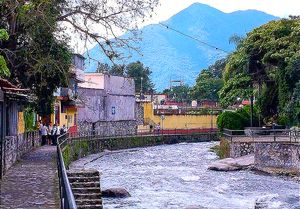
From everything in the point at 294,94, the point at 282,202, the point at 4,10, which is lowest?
the point at 282,202

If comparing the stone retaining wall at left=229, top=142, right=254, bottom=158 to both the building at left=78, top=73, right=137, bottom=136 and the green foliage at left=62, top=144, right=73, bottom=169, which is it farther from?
the building at left=78, top=73, right=137, bottom=136

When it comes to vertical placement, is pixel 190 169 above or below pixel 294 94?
below

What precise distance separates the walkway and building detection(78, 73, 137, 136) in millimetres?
32126

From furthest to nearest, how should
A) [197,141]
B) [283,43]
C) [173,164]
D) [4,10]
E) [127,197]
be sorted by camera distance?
[197,141] → [173,164] → [283,43] → [127,197] → [4,10]

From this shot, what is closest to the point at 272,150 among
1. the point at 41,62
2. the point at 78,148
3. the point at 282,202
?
the point at 282,202

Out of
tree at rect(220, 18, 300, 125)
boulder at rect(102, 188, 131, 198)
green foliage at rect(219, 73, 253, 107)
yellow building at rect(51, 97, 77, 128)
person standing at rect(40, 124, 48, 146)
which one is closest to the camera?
boulder at rect(102, 188, 131, 198)

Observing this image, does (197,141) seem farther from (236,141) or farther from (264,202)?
(264,202)

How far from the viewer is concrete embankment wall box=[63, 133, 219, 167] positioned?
4000 cm

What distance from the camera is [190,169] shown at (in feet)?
120

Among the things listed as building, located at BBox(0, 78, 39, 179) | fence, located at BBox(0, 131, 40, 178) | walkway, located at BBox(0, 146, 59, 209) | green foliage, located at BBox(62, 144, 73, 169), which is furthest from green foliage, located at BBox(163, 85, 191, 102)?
walkway, located at BBox(0, 146, 59, 209)

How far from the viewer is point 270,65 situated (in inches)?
1590

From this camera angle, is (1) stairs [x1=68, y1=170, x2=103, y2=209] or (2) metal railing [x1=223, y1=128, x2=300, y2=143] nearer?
(1) stairs [x1=68, y1=170, x2=103, y2=209]

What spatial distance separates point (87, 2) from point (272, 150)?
17196 mm

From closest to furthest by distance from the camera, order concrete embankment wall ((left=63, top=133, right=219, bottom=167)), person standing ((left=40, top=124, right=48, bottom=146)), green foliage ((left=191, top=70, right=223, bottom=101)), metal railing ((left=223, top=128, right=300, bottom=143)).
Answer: metal railing ((left=223, top=128, right=300, bottom=143)) < person standing ((left=40, top=124, right=48, bottom=146)) < concrete embankment wall ((left=63, top=133, right=219, bottom=167)) < green foliage ((left=191, top=70, right=223, bottom=101))
